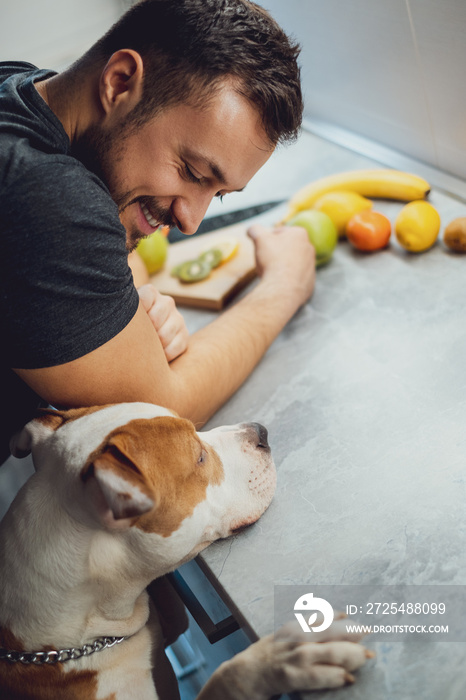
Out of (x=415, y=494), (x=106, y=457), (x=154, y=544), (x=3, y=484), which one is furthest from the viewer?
(x=3, y=484)

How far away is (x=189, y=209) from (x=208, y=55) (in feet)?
0.96

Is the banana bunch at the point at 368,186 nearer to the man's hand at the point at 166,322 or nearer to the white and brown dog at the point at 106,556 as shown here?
the man's hand at the point at 166,322

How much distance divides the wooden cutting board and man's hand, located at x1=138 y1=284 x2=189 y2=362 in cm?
27

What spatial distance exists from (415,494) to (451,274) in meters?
0.72

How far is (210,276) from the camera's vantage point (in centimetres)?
174

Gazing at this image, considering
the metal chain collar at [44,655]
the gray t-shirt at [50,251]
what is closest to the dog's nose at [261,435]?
the gray t-shirt at [50,251]

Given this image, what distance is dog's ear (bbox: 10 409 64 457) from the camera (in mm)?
976

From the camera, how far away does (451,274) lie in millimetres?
1548

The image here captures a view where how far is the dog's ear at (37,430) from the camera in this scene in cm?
98

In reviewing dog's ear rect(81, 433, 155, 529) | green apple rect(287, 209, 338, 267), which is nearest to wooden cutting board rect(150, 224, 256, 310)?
green apple rect(287, 209, 338, 267)

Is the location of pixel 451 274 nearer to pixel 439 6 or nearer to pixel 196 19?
pixel 439 6

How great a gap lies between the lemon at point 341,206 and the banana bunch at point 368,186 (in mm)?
68

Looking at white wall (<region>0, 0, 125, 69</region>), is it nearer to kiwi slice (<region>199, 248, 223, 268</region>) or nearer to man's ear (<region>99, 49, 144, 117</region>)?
kiwi slice (<region>199, 248, 223, 268</region>)

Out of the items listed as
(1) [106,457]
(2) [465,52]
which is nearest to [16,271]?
(1) [106,457]
